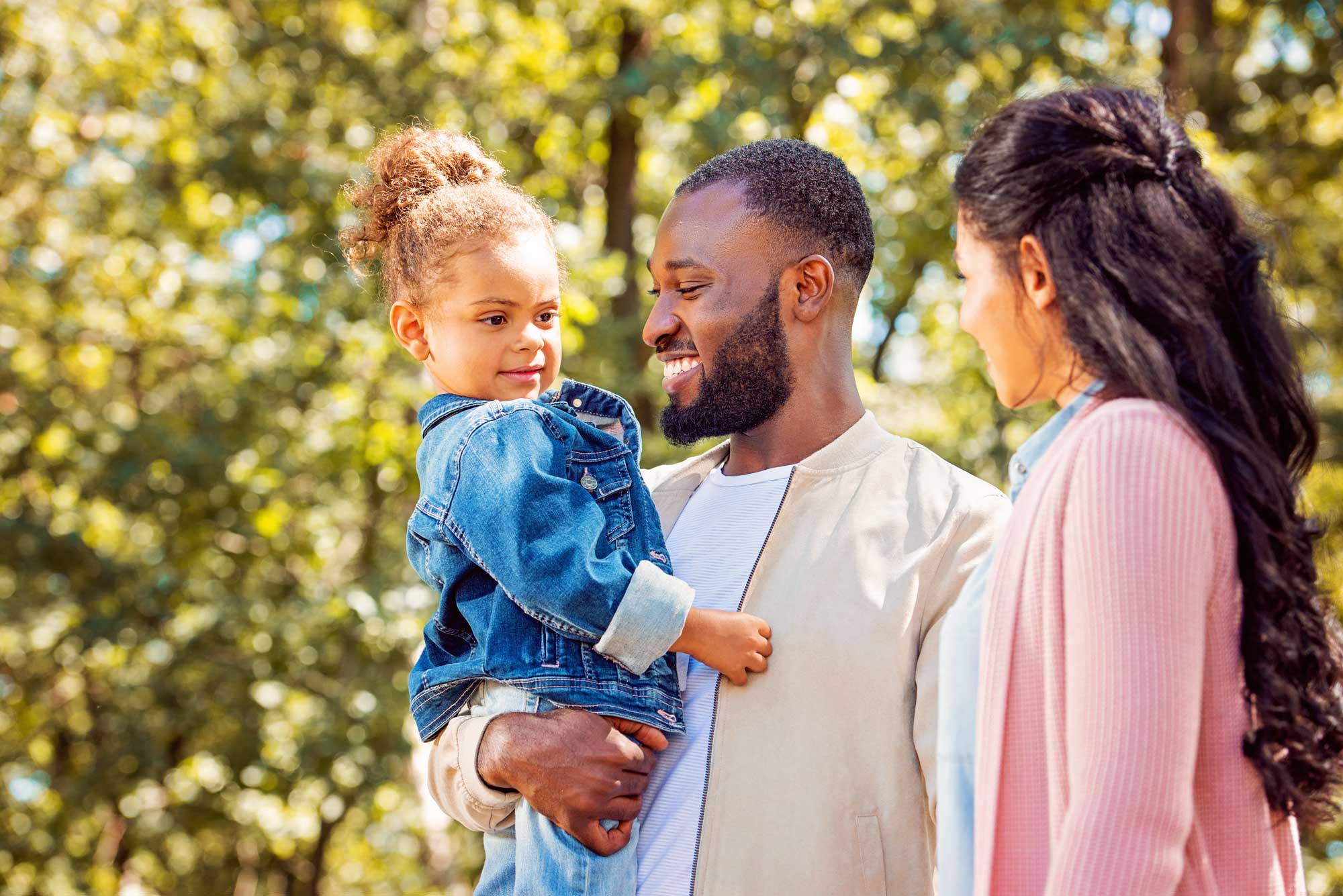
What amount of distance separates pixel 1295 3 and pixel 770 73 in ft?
19.0

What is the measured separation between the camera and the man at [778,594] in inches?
91.8

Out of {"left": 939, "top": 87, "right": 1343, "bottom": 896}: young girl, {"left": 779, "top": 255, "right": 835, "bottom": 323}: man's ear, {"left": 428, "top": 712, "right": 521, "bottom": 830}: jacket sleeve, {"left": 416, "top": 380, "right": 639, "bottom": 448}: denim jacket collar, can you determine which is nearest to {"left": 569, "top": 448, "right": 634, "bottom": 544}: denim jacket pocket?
{"left": 416, "top": 380, "right": 639, "bottom": 448}: denim jacket collar

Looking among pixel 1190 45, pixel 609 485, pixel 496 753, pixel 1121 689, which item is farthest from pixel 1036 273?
pixel 1190 45

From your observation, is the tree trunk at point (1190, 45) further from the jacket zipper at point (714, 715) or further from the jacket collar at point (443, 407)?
the jacket collar at point (443, 407)

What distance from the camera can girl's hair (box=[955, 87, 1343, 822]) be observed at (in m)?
1.57

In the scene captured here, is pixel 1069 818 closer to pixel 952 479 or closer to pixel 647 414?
pixel 952 479

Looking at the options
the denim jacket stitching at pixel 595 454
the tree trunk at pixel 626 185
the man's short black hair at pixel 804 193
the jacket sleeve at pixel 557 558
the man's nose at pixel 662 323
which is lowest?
the jacket sleeve at pixel 557 558

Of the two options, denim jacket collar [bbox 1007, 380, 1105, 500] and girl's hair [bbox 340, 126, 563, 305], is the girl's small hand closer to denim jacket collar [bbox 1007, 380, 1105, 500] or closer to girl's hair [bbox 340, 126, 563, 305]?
denim jacket collar [bbox 1007, 380, 1105, 500]

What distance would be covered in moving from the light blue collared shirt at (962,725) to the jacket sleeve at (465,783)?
99 centimetres

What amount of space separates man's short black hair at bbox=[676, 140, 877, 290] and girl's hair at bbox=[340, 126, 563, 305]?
1.48 feet

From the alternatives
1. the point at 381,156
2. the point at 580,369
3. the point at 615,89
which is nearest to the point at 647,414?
the point at 580,369

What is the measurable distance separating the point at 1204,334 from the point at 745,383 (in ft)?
4.32

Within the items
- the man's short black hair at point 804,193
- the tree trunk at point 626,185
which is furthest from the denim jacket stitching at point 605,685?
the tree trunk at point 626,185

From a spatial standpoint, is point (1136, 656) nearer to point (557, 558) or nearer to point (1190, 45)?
point (557, 558)
